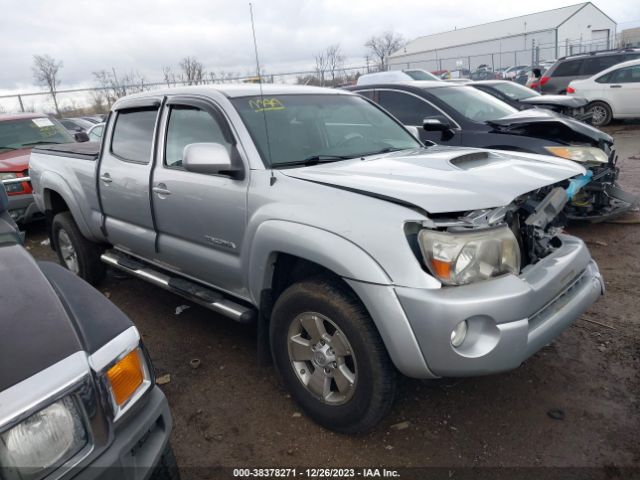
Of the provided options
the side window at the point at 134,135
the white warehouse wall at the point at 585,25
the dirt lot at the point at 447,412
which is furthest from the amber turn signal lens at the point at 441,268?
the white warehouse wall at the point at 585,25

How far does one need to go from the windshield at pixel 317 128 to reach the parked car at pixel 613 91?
11.5 meters

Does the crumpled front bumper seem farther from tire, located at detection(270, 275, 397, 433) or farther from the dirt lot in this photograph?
the dirt lot

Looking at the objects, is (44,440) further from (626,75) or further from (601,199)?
(626,75)

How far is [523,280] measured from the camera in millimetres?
2332

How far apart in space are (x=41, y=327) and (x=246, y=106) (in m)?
2.10

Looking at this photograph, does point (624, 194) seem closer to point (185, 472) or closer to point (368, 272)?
point (368, 272)

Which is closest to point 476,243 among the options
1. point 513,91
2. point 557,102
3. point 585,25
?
point 557,102

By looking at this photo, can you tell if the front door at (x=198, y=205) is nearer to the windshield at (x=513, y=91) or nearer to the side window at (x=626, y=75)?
the windshield at (x=513, y=91)

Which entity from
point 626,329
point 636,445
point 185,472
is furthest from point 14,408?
point 626,329

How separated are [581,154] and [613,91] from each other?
1002 centimetres

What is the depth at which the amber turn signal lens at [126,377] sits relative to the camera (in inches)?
62.4

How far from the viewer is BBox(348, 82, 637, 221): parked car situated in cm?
541

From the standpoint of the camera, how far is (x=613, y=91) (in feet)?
44.1

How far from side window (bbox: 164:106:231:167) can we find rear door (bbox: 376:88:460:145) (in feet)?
11.6
